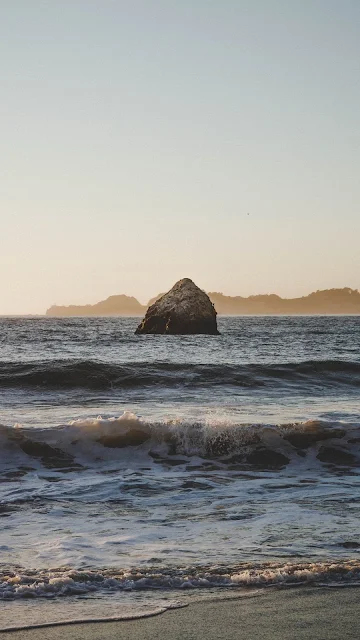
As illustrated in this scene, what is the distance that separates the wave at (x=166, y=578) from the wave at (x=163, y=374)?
17057 mm

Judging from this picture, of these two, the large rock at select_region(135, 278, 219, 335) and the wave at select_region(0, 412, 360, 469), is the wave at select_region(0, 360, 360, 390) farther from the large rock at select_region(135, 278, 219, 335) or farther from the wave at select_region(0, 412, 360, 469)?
the large rock at select_region(135, 278, 219, 335)

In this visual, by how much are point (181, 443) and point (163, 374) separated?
13273 mm

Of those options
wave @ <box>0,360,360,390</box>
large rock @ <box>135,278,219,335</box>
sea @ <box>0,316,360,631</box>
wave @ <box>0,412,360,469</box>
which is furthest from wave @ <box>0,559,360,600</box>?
large rock @ <box>135,278,219,335</box>

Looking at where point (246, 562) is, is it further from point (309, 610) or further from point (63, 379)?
point (63, 379)

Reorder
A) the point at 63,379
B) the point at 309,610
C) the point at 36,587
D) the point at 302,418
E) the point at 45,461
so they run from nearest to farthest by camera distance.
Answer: the point at 309,610
the point at 36,587
the point at 45,461
the point at 302,418
the point at 63,379

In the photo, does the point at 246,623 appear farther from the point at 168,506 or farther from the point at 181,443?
the point at 181,443

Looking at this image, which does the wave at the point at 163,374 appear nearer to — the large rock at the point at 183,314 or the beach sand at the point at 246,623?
the beach sand at the point at 246,623

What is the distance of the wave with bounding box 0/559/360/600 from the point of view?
5035 millimetres

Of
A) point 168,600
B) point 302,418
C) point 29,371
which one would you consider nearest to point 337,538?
point 168,600

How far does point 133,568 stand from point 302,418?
9.72 m

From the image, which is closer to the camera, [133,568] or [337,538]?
[133,568]

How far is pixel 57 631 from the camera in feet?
14.0

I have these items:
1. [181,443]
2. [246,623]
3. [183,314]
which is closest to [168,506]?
[246,623]

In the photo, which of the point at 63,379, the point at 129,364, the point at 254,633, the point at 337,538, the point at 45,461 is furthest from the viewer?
the point at 129,364
